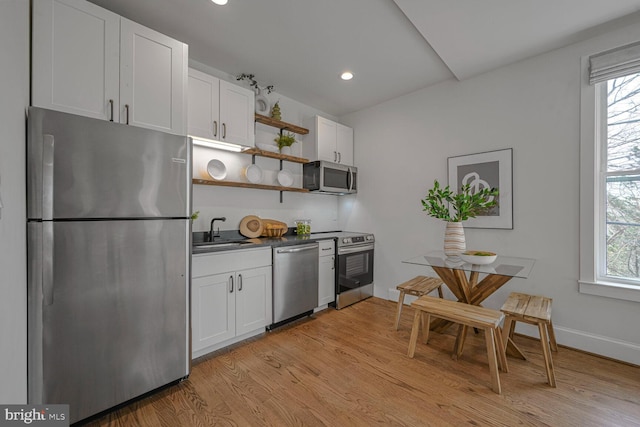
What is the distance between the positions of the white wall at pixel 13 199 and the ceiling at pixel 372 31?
3.30 ft

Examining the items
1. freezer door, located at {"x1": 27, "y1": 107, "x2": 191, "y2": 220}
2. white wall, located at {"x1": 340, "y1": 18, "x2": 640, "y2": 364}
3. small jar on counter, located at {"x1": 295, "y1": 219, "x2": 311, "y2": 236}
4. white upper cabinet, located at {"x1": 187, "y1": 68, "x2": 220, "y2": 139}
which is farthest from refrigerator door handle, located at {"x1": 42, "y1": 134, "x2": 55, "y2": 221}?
white wall, located at {"x1": 340, "y1": 18, "x2": 640, "y2": 364}

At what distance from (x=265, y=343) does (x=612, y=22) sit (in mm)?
3893

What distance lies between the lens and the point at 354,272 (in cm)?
348

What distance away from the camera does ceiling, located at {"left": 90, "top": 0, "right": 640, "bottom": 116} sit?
1917 millimetres

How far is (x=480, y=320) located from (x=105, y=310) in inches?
94.3

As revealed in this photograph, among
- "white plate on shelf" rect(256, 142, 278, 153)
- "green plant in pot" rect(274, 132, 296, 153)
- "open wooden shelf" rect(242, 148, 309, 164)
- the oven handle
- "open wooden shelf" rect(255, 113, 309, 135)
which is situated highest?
"open wooden shelf" rect(255, 113, 309, 135)

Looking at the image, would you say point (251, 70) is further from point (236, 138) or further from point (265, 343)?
point (265, 343)

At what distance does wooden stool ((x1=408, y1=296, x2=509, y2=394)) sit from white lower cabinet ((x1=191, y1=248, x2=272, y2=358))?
139 centimetres

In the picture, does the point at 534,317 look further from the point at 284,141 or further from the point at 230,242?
the point at 284,141

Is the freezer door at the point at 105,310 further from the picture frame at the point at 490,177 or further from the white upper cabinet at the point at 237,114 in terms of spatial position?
the picture frame at the point at 490,177

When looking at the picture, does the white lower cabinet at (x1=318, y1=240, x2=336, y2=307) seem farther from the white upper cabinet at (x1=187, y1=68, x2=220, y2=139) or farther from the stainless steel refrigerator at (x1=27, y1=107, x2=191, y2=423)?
the white upper cabinet at (x1=187, y1=68, x2=220, y2=139)

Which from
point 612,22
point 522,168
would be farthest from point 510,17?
point 522,168

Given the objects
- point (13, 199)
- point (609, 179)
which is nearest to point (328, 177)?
point (609, 179)

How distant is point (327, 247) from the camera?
10.4 feet
